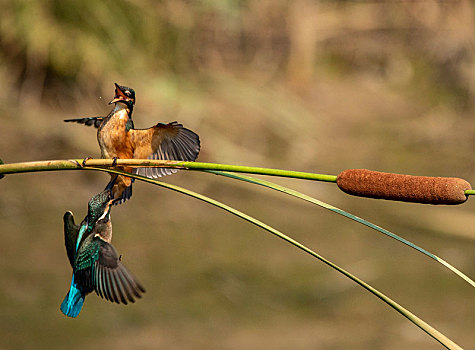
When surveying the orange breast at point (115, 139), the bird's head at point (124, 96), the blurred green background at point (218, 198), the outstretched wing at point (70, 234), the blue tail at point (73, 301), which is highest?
the blurred green background at point (218, 198)

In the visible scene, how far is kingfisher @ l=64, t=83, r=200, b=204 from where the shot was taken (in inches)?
9.1

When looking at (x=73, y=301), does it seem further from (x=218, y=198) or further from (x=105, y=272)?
(x=218, y=198)

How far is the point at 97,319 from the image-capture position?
1300 mm

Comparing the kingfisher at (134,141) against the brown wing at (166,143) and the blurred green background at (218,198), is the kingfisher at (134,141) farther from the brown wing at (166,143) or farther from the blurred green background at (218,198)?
the blurred green background at (218,198)

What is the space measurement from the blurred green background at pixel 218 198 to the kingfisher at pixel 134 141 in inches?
41.4

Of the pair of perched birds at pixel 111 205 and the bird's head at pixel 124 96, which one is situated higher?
the bird's head at pixel 124 96

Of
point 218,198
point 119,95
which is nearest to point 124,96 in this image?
point 119,95

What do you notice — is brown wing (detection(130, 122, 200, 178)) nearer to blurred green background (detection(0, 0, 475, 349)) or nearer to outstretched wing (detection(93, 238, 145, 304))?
outstretched wing (detection(93, 238, 145, 304))

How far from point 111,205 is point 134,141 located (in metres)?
0.03

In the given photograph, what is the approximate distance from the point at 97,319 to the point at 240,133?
656 millimetres

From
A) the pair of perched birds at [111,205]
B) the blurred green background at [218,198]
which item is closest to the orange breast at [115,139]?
the pair of perched birds at [111,205]

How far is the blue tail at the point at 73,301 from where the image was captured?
0.23 metres

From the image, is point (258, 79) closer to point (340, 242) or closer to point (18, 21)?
point (340, 242)

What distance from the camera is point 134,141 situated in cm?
24
